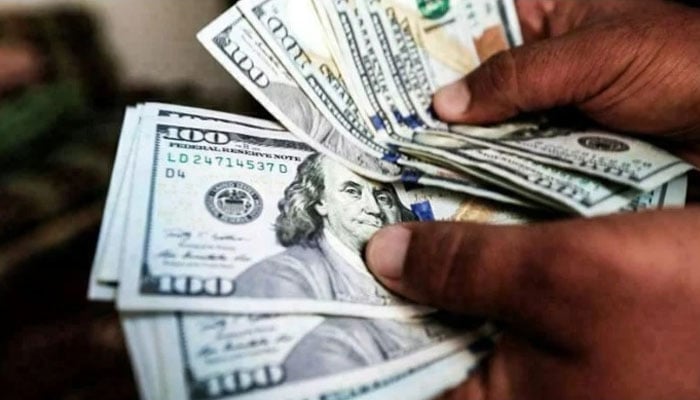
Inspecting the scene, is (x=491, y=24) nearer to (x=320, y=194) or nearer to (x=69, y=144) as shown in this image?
(x=320, y=194)

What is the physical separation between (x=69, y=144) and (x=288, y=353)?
1.10 m

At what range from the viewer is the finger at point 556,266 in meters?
0.54

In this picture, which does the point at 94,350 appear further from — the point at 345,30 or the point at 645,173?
the point at 645,173

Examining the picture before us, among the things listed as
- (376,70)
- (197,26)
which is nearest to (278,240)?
(376,70)

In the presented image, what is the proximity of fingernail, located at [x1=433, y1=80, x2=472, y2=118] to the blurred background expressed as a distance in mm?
723

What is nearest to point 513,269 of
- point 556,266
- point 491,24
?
point 556,266

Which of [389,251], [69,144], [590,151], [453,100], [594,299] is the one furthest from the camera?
[69,144]

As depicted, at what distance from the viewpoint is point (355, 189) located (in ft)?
2.46

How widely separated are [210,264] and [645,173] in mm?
390

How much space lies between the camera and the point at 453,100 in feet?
2.79

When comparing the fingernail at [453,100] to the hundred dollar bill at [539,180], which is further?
the fingernail at [453,100]

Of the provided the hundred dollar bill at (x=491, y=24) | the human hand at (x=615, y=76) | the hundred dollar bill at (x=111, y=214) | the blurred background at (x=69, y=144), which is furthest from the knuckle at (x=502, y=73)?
the blurred background at (x=69, y=144)

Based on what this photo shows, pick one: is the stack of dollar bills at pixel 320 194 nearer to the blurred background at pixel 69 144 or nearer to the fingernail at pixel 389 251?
the fingernail at pixel 389 251

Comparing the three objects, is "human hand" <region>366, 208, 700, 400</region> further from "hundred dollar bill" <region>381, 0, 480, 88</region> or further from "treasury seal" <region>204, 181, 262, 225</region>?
"hundred dollar bill" <region>381, 0, 480, 88</region>
